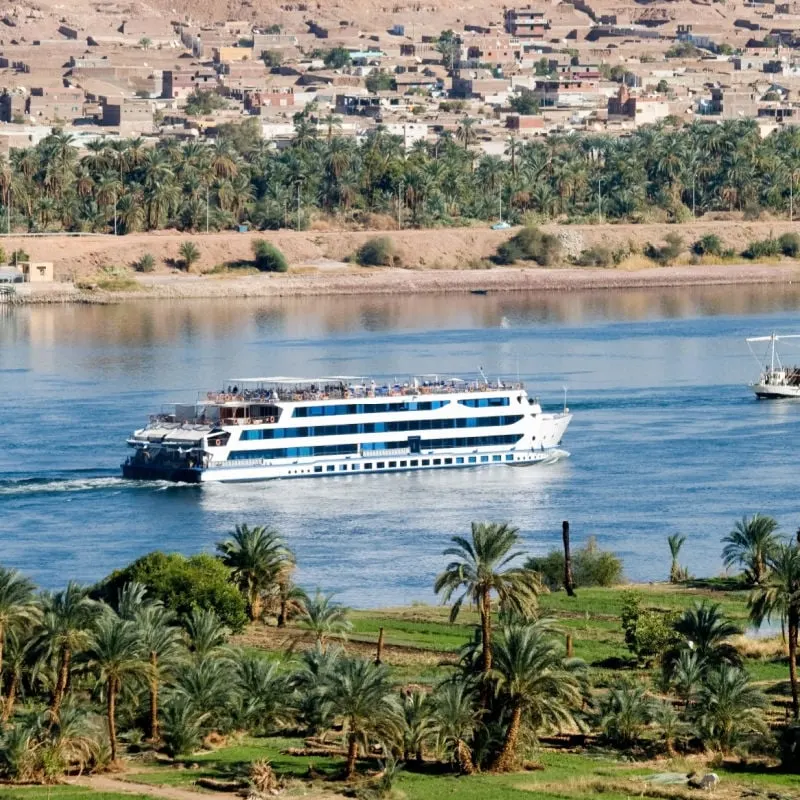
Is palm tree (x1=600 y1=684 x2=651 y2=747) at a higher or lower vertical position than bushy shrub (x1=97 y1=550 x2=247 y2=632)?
lower

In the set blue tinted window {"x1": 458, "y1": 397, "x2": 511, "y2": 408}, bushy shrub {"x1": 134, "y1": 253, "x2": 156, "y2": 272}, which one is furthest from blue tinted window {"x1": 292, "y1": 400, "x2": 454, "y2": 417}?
bushy shrub {"x1": 134, "y1": 253, "x2": 156, "y2": 272}

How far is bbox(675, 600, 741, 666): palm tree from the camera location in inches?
1978

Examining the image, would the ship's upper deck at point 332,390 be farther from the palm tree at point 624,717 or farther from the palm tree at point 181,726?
the palm tree at point 624,717

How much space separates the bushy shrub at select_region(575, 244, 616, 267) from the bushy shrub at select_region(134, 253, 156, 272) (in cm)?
2759

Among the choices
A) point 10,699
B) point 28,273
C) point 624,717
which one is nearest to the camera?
point 624,717

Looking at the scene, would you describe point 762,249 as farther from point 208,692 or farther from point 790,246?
point 208,692

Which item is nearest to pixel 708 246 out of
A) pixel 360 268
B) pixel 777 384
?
pixel 360 268

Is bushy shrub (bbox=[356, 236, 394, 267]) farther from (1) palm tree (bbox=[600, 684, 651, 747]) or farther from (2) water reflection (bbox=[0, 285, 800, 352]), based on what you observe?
(1) palm tree (bbox=[600, 684, 651, 747])

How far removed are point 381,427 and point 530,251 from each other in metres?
80.2

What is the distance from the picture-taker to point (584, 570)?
64.1m

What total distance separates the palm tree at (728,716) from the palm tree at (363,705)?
557 centimetres

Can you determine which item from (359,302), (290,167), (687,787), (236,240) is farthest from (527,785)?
(290,167)

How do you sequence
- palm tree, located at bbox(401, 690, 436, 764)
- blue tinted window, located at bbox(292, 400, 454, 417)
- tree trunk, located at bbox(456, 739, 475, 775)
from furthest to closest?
blue tinted window, located at bbox(292, 400, 454, 417) → palm tree, located at bbox(401, 690, 436, 764) → tree trunk, located at bbox(456, 739, 475, 775)

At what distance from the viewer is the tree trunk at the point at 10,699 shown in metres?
48.1
